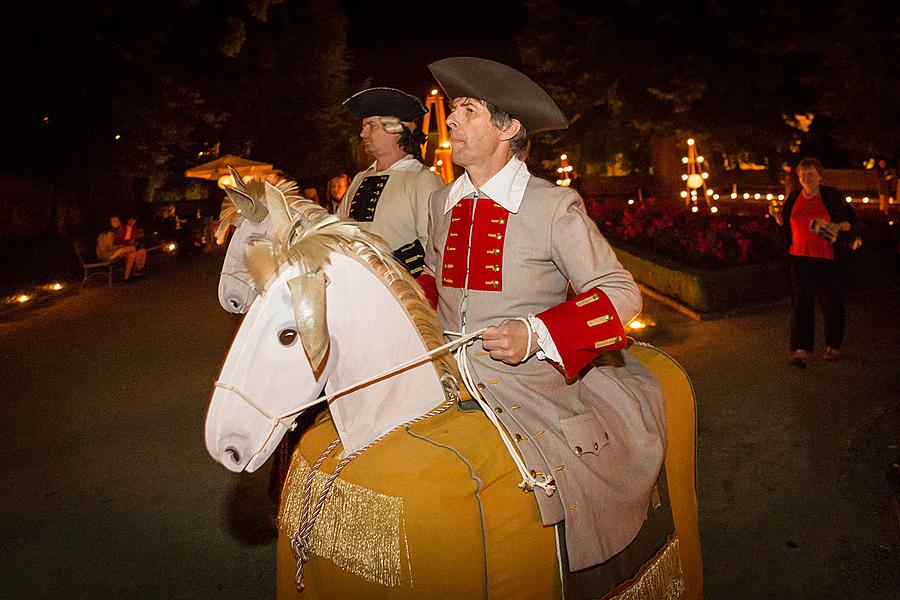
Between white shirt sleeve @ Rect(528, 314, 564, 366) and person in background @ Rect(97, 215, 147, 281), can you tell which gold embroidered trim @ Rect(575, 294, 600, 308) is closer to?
white shirt sleeve @ Rect(528, 314, 564, 366)

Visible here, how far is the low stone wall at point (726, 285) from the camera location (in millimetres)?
10344

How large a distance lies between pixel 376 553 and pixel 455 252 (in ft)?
3.73

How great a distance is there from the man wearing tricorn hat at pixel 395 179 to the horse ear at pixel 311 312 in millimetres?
2190

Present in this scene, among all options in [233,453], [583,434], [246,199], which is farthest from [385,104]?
[233,453]

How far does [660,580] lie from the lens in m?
2.96

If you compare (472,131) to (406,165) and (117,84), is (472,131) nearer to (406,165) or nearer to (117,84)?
(406,165)

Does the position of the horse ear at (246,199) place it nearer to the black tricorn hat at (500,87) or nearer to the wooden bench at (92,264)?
the black tricorn hat at (500,87)

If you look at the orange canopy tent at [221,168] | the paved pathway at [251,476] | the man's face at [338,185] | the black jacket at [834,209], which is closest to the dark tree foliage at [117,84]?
the orange canopy tent at [221,168]

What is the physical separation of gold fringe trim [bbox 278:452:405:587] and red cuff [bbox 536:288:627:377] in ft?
2.41

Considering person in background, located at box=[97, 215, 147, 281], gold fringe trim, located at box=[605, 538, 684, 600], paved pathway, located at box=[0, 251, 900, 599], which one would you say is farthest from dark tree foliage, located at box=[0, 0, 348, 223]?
gold fringe trim, located at box=[605, 538, 684, 600]

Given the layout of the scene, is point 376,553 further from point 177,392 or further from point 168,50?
point 168,50

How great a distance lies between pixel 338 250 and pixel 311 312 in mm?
270

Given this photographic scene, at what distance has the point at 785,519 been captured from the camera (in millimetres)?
4656

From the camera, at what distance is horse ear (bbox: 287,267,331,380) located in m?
2.08
